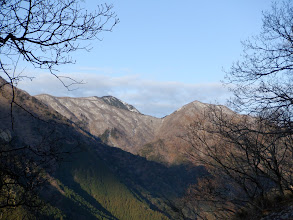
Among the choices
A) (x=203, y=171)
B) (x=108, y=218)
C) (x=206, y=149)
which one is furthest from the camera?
(x=108, y=218)

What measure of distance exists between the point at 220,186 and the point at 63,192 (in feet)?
659

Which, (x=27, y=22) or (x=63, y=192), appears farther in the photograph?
(x=63, y=192)

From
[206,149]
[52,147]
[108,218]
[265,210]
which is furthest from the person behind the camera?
[108,218]

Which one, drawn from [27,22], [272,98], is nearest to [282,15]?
[272,98]

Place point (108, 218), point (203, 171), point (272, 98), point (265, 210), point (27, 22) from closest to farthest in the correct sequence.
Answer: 1. point (27, 22)
2. point (272, 98)
3. point (265, 210)
4. point (203, 171)
5. point (108, 218)

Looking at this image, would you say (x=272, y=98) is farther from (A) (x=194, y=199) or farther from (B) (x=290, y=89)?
(A) (x=194, y=199)

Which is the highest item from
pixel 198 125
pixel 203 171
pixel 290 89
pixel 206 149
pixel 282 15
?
pixel 282 15

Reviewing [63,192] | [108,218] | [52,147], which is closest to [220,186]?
[52,147]

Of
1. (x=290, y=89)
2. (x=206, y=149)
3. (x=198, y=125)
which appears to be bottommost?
(x=206, y=149)

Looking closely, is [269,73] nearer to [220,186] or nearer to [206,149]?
[206,149]

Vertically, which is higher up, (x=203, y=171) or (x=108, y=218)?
(x=203, y=171)

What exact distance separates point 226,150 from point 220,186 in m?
1.67

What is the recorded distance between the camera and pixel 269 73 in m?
9.02

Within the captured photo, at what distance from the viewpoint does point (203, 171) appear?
1503 cm
